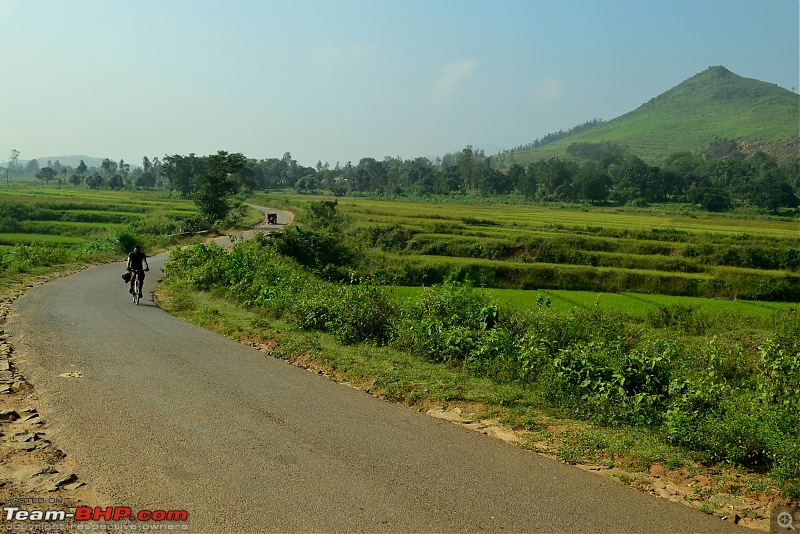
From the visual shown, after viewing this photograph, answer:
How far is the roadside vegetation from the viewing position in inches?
237

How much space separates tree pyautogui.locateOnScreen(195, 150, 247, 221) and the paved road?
40671mm

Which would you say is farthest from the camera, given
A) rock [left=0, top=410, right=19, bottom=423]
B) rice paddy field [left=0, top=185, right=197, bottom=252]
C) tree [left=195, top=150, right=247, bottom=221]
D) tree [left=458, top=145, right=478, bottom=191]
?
tree [left=458, top=145, right=478, bottom=191]

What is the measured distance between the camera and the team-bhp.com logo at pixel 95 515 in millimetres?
4520

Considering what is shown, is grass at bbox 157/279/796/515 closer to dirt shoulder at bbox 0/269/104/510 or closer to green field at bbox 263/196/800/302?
dirt shoulder at bbox 0/269/104/510

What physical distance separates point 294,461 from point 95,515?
176 cm

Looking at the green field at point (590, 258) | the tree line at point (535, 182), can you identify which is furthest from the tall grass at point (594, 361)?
the tree line at point (535, 182)

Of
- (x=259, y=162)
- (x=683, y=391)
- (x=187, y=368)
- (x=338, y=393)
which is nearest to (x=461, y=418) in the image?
(x=338, y=393)

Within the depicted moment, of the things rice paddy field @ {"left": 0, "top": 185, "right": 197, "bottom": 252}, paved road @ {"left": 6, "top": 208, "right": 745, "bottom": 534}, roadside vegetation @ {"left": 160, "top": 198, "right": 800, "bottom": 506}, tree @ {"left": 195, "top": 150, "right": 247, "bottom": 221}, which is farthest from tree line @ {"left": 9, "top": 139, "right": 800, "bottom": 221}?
paved road @ {"left": 6, "top": 208, "right": 745, "bottom": 534}

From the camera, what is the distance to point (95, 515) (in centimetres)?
457

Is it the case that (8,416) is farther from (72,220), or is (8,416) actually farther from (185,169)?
(185,169)

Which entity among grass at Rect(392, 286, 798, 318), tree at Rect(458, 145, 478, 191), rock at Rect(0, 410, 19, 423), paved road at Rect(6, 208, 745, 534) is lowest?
grass at Rect(392, 286, 798, 318)

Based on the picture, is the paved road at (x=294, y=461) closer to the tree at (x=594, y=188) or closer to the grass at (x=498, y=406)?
the grass at (x=498, y=406)

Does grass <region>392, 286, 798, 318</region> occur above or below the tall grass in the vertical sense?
below

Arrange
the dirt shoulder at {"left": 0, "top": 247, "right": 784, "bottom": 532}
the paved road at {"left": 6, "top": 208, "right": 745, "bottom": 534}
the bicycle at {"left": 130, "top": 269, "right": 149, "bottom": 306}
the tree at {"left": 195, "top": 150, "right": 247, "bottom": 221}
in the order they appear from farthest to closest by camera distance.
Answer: the tree at {"left": 195, "top": 150, "right": 247, "bottom": 221}
the bicycle at {"left": 130, "top": 269, "right": 149, "bottom": 306}
the dirt shoulder at {"left": 0, "top": 247, "right": 784, "bottom": 532}
the paved road at {"left": 6, "top": 208, "right": 745, "bottom": 534}
